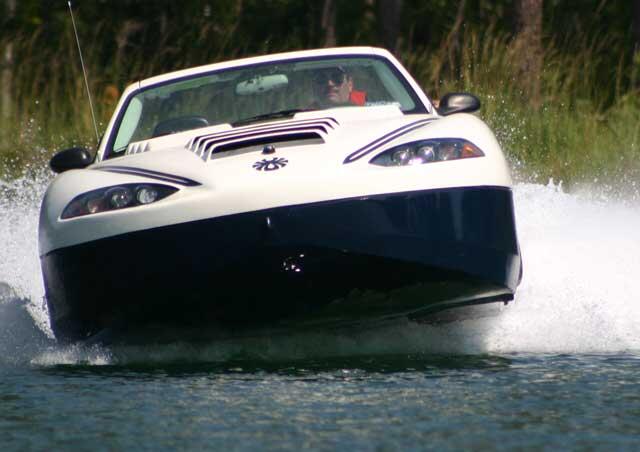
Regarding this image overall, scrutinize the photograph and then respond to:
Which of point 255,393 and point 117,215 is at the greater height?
point 117,215

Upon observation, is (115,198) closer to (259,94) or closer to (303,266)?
(303,266)

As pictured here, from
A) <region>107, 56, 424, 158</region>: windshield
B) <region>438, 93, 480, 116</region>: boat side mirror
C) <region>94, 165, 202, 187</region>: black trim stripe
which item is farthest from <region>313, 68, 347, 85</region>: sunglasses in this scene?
<region>94, 165, 202, 187</region>: black trim stripe

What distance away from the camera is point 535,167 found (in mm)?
14055

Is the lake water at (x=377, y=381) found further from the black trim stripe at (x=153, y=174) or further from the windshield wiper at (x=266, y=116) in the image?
the windshield wiper at (x=266, y=116)

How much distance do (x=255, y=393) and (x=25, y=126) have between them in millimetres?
9511

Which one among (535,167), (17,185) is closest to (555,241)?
(535,167)

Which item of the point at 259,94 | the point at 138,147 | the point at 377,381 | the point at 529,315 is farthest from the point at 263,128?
the point at 529,315

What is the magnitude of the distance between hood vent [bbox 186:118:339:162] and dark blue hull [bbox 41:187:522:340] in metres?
0.54

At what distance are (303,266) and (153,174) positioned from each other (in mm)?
766

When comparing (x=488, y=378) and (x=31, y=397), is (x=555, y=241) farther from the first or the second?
(x=31, y=397)

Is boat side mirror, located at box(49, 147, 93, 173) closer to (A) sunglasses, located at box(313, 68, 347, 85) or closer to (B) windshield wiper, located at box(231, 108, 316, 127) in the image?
(B) windshield wiper, located at box(231, 108, 316, 127)

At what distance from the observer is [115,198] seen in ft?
21.9

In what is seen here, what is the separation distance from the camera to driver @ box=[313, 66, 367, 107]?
807 centimetres

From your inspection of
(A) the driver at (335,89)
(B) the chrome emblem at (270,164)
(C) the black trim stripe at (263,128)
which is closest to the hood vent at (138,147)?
(C) the black trim stripe at (263,128)
